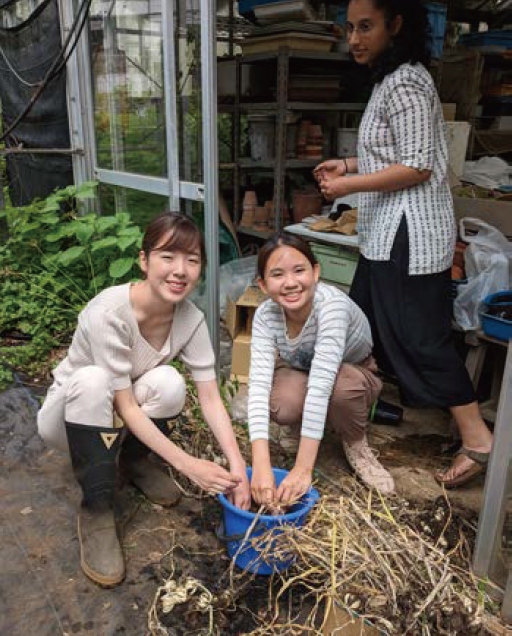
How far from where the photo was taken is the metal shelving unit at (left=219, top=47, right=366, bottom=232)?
3613mm

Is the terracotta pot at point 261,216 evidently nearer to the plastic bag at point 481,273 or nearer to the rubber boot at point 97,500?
the plastic bag at point 481,273

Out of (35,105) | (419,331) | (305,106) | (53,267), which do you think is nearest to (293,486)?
(419,331)

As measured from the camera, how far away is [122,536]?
6.26 ft

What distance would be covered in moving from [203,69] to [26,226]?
1.84 metres

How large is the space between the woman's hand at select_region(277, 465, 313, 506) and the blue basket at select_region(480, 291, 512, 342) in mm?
1121

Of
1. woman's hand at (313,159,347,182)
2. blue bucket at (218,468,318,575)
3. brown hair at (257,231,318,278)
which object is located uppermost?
woman's hand at (313,159,347,182)

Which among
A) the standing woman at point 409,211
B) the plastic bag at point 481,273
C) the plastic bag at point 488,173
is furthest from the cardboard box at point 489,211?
the standing woman at point 409,211

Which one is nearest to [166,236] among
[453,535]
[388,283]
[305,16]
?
[388,283]

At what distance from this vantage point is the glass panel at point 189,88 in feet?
8.25

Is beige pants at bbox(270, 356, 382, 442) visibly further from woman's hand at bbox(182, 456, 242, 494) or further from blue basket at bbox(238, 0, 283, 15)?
blue basket at bbox(238, 0, 283, 15)

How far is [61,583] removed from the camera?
5.61ft

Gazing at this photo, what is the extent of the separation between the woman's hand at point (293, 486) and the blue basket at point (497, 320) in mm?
1121

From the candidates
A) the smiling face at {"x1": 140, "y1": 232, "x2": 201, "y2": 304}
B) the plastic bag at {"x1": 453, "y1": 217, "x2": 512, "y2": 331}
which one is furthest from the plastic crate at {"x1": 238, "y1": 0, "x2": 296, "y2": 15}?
the smiling face at {"x1": 140, "y1": 232, "x2": 201, "y2": 304}

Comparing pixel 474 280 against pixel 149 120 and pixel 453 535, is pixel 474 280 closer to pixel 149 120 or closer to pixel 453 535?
pixel 453 535
